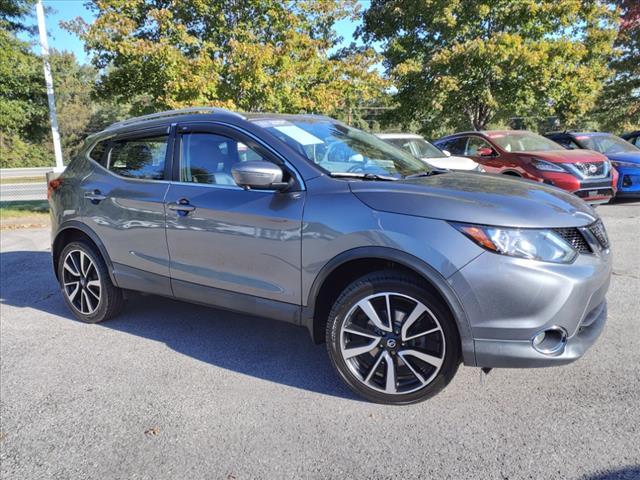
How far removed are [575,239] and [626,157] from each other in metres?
9.16

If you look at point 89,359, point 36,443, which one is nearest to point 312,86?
point 89,359

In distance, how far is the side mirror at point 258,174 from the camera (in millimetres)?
3020

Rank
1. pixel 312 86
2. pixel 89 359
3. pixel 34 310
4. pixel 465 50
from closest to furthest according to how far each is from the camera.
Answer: pixel 89 359
pixel 34 310
pixel 312 86
pixel 465 50

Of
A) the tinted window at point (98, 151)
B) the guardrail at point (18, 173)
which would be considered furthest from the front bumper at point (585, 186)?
the guardrail at point (18, 173)

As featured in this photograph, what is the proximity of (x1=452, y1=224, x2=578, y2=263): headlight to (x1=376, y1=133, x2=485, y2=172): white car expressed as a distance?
6503mm

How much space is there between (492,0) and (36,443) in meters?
15.8

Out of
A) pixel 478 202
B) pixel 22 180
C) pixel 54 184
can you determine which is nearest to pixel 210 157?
pixel 478 202

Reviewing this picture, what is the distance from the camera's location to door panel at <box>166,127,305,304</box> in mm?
3143

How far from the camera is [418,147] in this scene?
31.8 feet

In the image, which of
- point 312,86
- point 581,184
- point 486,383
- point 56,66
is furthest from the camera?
point 56,66

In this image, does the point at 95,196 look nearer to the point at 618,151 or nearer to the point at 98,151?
the point at 98,151

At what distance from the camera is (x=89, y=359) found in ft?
12.4

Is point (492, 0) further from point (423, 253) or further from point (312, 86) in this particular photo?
point (423, 253)

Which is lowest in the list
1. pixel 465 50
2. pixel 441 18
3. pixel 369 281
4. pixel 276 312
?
pixel 276 312
